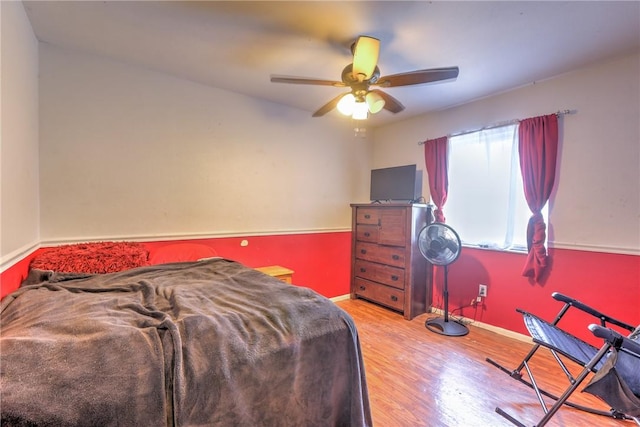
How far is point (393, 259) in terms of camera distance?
312 cm

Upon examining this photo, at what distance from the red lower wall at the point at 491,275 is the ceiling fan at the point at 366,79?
1673mm

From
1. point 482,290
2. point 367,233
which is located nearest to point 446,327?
point 482,290

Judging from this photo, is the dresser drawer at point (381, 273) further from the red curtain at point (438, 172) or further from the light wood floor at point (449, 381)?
the red curtain at point (438, 172)

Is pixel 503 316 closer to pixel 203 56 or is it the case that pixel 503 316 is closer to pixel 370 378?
pixel 370 378

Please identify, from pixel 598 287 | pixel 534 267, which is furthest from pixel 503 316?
pixel 598 287

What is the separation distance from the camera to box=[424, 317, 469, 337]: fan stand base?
2.60 metres

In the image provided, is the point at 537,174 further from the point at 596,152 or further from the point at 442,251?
the point at 442,251

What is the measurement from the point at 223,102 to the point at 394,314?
2.89 meters

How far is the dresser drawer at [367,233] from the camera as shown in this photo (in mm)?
3334

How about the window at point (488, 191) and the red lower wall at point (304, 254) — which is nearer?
the window at point (488, 191)

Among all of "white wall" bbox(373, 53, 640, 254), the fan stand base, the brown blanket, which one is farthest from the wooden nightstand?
"white wall" bbox(373, 53, 640, 254)

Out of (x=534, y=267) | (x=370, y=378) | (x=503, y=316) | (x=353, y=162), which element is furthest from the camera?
(x=353, y=162)

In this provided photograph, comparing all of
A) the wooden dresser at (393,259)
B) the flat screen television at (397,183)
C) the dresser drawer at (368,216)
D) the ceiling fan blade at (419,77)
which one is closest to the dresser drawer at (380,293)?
the wooden dresser at (393,259)

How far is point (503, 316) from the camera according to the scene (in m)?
2.64
